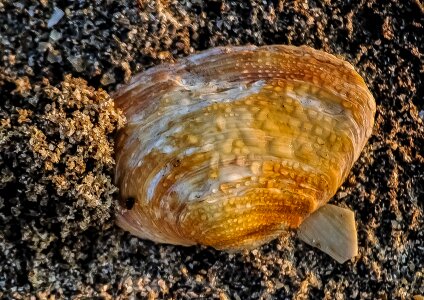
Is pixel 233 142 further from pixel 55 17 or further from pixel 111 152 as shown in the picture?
pixel 55 17

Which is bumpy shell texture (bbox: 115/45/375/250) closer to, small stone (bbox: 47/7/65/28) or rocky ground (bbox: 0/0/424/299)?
rocky ground (bbox: 0/0/424/299)

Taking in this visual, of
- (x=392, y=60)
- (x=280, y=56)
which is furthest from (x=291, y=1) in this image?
(x=392, y=60)

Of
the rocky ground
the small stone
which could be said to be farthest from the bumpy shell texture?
the small stone

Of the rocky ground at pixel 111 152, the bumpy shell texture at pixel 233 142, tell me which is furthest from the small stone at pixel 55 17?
the bumpy shell texture at pixel 233 142

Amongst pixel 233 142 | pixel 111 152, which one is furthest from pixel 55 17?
pixel 233 142

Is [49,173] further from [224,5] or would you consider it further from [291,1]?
[291,1]
